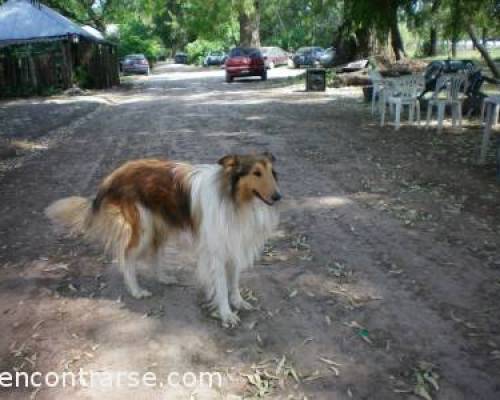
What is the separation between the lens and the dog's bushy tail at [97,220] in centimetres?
396

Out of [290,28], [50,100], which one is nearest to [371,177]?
[50,100]

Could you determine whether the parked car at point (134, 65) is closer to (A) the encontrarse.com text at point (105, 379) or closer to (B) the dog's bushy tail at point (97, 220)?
(B) the dog's bushy tail at point (97, 220)

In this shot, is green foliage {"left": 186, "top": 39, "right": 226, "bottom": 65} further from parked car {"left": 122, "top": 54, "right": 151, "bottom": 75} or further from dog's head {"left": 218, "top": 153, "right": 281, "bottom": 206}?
dog's head {"left": 218, "top": 153, "right": 281, "bottom": 206}

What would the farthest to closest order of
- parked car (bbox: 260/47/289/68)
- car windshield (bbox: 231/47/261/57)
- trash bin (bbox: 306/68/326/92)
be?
1. parked car (bbox: 260/47/289/68)
2. car windshield (bbox: 231/47/261/57)
3. trash bin (bbox: 306/68/326/92)

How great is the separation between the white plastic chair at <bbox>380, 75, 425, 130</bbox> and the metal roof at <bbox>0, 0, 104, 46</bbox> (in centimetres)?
1719

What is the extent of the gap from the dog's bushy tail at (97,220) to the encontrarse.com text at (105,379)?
1.09 m

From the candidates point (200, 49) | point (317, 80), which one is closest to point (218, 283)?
point (317, 80)

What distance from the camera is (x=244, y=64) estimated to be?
28281 millimetres

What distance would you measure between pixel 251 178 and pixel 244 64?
26.0 m

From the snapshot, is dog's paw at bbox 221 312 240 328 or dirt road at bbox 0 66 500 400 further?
dog's paw at bbox 221 312 240 328

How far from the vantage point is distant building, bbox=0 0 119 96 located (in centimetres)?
2202

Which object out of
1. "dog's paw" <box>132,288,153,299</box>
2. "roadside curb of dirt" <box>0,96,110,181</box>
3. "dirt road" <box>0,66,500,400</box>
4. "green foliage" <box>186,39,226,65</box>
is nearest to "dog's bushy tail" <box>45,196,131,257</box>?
"dog's paw" <box>132,288,153,299</box>

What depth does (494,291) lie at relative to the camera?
419 centimetres

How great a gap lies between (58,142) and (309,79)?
12522mm
